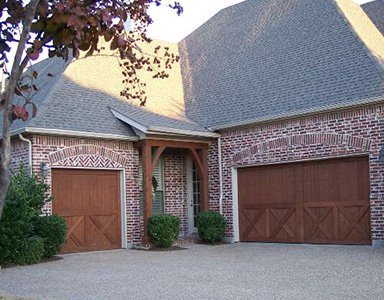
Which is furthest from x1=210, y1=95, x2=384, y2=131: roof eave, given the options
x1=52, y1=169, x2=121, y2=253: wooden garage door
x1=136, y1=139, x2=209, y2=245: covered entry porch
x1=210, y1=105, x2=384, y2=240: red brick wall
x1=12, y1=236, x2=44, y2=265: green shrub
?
x1=12, y1=236, x2=44, y2=265: green shrub

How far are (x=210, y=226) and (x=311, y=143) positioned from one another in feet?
12.5

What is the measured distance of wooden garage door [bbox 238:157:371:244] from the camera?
14.0m

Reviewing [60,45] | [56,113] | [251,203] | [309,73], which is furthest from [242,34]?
[60,45]

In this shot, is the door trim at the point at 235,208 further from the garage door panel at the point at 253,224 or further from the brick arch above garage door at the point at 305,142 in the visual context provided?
the brick arch above garage door at the point at 305,142

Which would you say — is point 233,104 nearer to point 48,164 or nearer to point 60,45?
point 48,164

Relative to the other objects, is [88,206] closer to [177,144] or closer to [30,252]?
[30,252]

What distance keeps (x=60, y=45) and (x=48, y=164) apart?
938 cm

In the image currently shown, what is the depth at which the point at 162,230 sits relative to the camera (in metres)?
15.2

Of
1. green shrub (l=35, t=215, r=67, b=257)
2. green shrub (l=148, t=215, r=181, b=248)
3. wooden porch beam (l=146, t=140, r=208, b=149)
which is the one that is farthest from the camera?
wooden porch beam (l=146, t=140, r=208, b=149)

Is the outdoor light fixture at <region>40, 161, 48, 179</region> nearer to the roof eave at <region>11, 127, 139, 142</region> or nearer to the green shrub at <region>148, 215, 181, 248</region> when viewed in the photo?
the roof eave at <region>11, 127, 139, 142</region>

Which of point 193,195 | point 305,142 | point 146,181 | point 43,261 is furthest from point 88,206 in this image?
point 305,142

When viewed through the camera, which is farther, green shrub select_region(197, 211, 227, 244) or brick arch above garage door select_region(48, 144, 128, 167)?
green shrub select_region(197, 211, 227, 244)

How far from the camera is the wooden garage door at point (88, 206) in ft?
47.7

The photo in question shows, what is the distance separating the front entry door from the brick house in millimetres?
36
